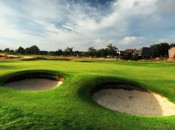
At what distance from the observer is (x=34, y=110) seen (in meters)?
10.5

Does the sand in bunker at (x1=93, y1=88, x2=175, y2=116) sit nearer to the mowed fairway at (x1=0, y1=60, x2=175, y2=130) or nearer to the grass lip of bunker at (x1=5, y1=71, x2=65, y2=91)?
the mowed fairway at (x1=0, y1=60, x2=175, y2=130)

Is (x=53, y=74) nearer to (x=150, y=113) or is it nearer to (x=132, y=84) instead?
(x=132, y=84)

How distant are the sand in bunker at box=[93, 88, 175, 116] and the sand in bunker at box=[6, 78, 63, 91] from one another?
3.93 m

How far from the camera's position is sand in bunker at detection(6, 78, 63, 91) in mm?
17053

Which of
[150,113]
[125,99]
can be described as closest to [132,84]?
[125,99]

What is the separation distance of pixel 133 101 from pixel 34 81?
26.1 feet

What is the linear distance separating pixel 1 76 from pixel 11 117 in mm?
8637

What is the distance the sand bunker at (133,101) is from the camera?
45.0ft

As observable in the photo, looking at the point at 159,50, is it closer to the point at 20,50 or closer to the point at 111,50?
the point at 111,50

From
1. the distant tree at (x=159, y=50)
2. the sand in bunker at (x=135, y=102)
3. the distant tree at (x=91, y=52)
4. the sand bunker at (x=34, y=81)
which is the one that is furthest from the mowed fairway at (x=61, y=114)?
the distant tree at (x=159, y=50)

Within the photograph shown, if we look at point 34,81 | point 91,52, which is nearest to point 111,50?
point 91,52

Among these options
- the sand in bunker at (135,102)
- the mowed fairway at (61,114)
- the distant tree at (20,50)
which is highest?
the distant tree at (20,50)

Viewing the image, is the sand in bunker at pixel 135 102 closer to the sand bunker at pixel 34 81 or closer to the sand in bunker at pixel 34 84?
the sand in bunker at pixel 34 84

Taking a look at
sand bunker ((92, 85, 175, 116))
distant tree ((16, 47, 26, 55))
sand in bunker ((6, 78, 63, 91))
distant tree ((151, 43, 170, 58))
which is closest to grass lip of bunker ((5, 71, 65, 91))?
sand in bunker ((6, 78, 63, 91))
